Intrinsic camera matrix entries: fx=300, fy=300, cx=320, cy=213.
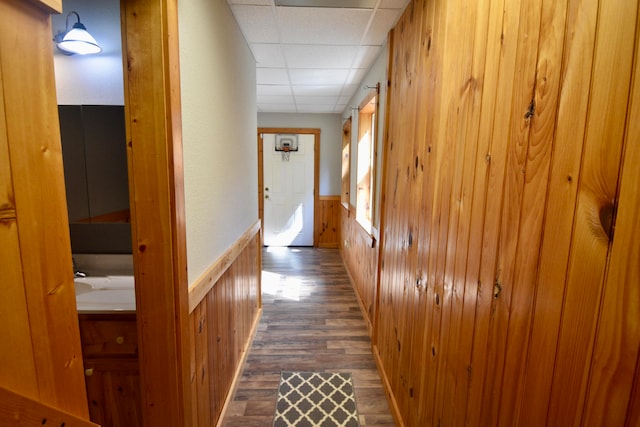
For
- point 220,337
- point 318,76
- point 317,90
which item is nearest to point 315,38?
point 318,76

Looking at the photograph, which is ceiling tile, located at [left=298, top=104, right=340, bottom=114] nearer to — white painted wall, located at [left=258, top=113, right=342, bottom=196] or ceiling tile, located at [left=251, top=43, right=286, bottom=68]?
white painted wall, located at [left=258, top=113, right=342, bottom=196]

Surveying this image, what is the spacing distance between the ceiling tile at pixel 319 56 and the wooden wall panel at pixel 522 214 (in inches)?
41.9

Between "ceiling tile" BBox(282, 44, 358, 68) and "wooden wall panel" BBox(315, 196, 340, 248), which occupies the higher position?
"ceiling tile" BBox(282, 44, 358, 68)

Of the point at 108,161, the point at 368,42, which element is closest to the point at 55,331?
the point at 108,161

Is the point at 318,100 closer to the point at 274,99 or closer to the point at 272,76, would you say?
the point at 274,99

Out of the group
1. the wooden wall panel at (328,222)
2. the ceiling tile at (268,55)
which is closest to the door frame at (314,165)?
the wooden wall panel at (328,222)

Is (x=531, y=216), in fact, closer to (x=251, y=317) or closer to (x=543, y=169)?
(x=543, y=169)

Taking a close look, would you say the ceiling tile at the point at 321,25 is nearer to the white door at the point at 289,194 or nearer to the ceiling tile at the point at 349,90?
the ceiling tile at the point at 349,90

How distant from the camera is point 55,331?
625 mm

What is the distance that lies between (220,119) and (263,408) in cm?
176

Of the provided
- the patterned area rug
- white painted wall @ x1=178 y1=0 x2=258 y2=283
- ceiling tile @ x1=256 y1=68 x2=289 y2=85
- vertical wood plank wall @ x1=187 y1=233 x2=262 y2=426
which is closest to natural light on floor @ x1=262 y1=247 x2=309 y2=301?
vertical wood plank wall @ x1=187 y1=233 x2=262 y2=426

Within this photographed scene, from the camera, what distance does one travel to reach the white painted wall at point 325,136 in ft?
17.2

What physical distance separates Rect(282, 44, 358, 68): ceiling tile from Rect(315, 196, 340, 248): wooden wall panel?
2.97 metres

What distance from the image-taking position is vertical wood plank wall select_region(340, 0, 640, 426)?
0.50 meters
